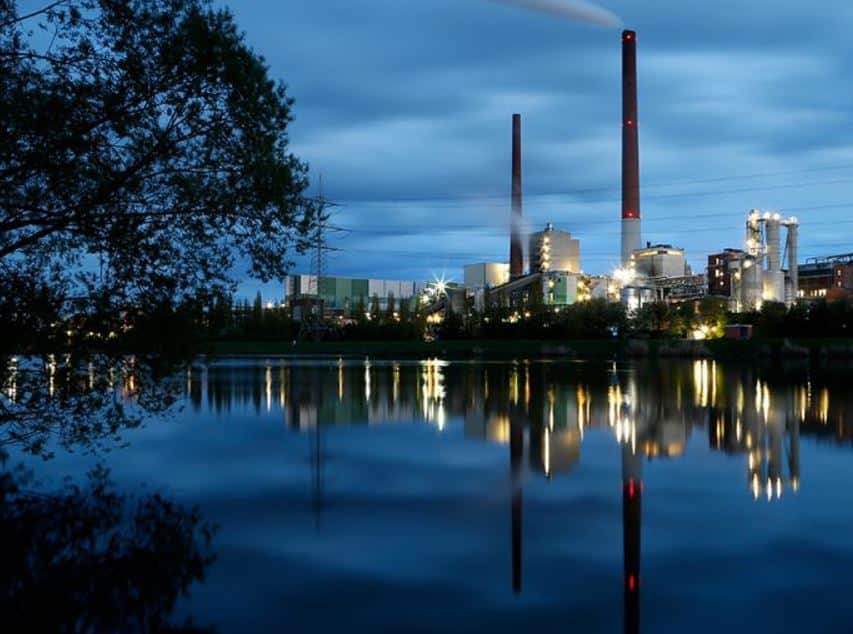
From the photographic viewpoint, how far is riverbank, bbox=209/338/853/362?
68.3m

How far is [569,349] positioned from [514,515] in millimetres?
71076

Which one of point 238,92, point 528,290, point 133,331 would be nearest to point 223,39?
point 238,92

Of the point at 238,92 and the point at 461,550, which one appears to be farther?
the point at 238,92

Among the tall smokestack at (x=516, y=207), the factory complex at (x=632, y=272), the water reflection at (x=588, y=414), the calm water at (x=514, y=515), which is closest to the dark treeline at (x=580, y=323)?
the factory complex at (x=632, y=272)

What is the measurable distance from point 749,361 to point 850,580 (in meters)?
62.2

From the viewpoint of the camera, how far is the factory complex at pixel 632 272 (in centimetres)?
9731

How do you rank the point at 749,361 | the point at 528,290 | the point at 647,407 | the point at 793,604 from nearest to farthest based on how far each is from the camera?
1. the point at 793,604
2. the point at 647,407
3. the point at 749,361
4. the point at 528,290

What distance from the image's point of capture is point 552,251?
12712cm

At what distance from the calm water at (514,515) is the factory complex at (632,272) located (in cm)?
6213

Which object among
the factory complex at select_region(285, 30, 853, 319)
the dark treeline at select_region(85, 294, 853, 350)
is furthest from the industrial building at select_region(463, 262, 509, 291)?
the dark treeline at select_region(85, 294, 853, 350)

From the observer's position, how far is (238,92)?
1216cm

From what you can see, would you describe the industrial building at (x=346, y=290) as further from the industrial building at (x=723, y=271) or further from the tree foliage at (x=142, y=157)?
the tree foliage at (x=142, y=157)

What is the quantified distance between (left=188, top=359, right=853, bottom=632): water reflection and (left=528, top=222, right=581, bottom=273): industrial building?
276ft

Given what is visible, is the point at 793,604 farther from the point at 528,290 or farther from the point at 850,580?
the point at 528,290
